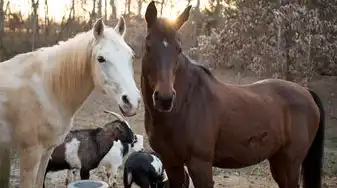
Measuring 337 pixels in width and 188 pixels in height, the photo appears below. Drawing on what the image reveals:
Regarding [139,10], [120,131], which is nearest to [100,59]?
[120,131]

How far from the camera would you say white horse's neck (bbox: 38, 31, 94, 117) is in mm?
3018

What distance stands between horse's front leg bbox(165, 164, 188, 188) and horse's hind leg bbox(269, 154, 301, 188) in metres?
0.87

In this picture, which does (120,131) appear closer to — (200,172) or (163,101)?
(200,172)

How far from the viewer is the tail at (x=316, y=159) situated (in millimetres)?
3715

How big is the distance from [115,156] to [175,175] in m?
2.50

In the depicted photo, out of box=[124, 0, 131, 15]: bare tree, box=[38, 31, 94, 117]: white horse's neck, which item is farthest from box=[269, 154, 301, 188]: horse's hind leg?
box=[124, 0, 131, 15]: bare tree

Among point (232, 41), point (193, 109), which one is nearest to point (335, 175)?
point (232, 41)

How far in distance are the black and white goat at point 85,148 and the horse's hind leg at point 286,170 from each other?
7.93ft

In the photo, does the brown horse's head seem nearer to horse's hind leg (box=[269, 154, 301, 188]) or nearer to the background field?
horse's hind leg (box=[269, 154, 301, 188])

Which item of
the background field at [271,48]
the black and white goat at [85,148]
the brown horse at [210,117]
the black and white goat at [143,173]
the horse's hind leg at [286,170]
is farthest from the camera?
the background field at [271,48]

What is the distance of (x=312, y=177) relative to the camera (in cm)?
375

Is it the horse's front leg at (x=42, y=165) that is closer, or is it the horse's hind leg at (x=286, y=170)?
the horse's front leg at (x=42, y=165)

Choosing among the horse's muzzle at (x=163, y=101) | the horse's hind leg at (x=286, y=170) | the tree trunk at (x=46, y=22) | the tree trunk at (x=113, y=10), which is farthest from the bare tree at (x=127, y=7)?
the horse's muzzle at (x=163, y=101)

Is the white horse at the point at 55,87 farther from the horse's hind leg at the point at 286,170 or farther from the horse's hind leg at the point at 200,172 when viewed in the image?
the horse's hind leg at the point at 286,170
